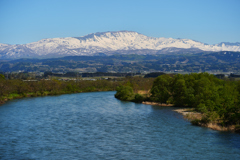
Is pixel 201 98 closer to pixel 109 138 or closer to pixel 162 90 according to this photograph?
pixel 162 90

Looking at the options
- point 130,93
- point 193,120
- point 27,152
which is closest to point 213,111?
point 193,120

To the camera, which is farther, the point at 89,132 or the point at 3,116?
the point at 3,116

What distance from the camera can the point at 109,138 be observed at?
4106 cm

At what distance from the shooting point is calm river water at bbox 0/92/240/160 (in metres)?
34.0

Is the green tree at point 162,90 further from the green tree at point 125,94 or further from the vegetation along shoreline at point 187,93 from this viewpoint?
the green tree at point 125,94

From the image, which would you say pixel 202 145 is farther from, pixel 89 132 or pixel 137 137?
pixel 89 132

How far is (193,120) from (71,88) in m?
76.9

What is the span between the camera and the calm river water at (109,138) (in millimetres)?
34031

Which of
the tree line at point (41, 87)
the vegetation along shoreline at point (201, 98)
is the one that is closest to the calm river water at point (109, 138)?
the vegetation along shoreline at point (201, 98)

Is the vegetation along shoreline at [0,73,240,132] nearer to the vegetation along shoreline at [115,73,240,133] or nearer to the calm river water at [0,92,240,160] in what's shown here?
the vegetation along shoreline at [115,73,240,133]

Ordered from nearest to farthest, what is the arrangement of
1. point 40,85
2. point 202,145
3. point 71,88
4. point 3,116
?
point 202,145 → point 3,116 → point 40,85 → point 71,88

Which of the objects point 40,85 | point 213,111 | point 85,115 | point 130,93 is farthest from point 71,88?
point 213,111

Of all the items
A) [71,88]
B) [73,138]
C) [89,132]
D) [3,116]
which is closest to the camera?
[73,138]

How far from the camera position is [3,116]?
188ft
